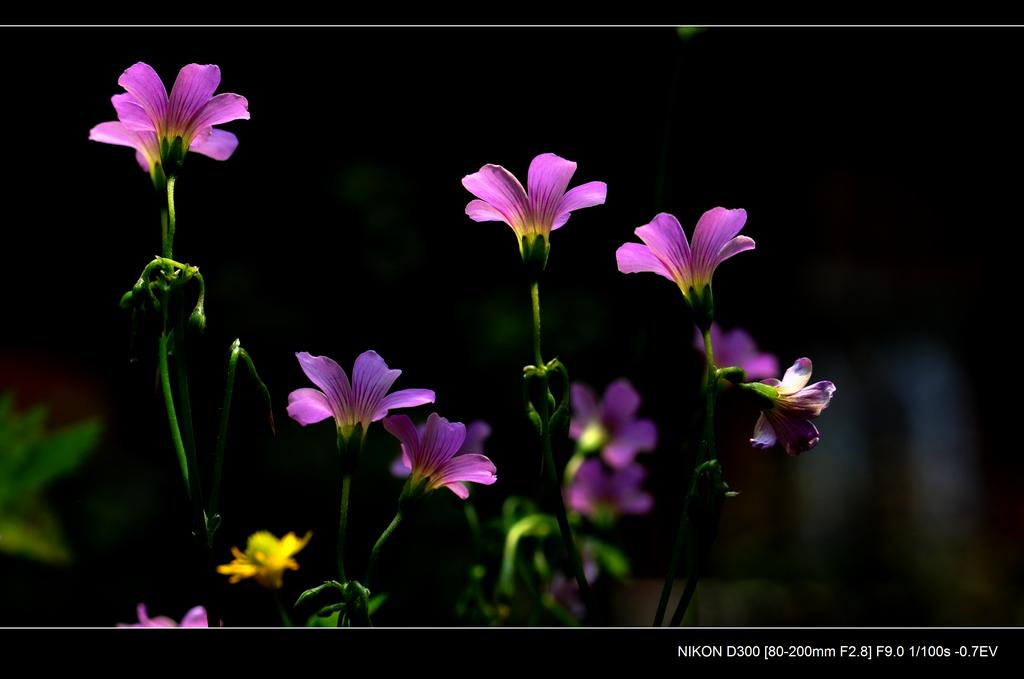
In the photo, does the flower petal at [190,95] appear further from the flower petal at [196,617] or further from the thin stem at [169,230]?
the flower petal at [196,617]

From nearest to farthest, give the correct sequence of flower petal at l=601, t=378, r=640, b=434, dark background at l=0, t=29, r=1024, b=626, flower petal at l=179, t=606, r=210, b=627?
flower petal at l=179, t=606, r=210, b=627 < flower petal at l=601, t=378, r=640, b=434 < dark background at l=0, t=29, r=1024, b=626

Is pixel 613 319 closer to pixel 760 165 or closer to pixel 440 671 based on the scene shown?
pixel 760 165

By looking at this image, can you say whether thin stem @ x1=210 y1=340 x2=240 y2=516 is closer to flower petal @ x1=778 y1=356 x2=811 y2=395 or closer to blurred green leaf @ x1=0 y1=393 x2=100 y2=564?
flower petal @ x1=778 y1=356 x2=811 y2=395

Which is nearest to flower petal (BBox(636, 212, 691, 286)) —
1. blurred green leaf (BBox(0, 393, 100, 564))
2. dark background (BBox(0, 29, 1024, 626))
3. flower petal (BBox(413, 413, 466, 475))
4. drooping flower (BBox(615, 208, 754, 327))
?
drooping flower (BBox(615, 208, 754, 327))

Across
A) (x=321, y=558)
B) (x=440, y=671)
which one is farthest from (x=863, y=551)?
(x=440, y=671)

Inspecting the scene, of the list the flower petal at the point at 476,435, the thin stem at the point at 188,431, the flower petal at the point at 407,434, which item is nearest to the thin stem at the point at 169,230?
the thin stem at the point at 188,431
